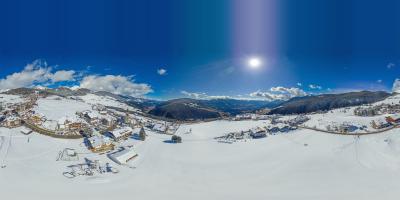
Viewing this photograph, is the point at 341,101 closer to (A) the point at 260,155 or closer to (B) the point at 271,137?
(B) the point at 271,137

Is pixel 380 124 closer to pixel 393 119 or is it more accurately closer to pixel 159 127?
pixel 393 119

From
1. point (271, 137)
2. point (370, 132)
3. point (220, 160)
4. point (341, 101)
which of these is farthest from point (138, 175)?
point (341, 101)

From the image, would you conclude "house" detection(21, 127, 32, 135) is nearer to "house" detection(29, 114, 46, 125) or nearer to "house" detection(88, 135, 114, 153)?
"house" detection(29, 114, 46, 125)

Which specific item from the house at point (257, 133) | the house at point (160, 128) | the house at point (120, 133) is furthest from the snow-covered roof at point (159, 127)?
the house at point (257, 133)

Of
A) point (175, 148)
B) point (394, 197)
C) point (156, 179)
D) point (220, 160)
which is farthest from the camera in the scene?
point (175, 148)

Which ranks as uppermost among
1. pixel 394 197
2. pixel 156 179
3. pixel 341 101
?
pixel 341 101

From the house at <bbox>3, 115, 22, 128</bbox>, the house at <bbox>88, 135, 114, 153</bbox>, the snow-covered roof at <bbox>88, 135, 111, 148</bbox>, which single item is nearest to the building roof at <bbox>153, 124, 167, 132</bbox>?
the snow-covered roof at <bbox>88, 135, 111, 148</bbox>

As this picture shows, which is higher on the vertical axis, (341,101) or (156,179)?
(341,101)
